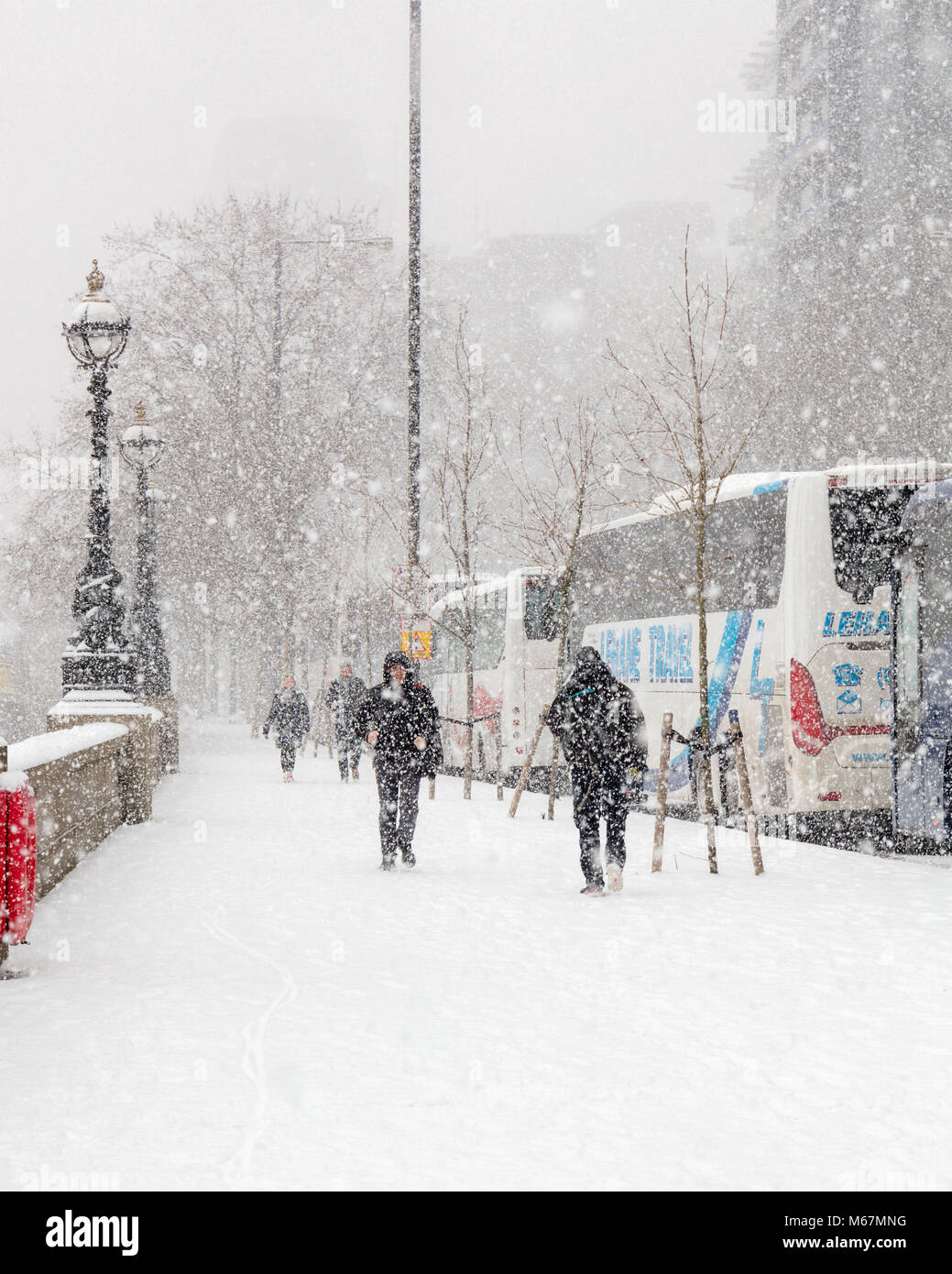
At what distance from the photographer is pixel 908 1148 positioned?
490 centimetres

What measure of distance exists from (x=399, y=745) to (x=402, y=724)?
219 mm

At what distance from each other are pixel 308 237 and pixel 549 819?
2626 centimetres

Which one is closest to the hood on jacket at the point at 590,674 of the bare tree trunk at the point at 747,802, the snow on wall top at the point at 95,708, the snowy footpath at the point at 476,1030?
the bare tree trunk at the point at 747,802

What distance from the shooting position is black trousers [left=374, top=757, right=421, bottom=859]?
12.3m

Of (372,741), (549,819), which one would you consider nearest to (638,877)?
(372,741)

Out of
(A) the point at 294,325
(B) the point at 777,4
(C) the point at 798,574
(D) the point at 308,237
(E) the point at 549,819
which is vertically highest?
(B) the point at 777,4

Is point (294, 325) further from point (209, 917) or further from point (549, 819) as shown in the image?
point (209, 917)

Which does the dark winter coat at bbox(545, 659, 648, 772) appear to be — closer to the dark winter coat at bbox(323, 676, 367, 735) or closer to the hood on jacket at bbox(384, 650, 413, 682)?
the hood on jacket at bbox(384, 650, 413, 682)

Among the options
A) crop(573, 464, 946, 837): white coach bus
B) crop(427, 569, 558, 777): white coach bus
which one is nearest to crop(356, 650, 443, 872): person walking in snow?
crop(573, 464, 946, 837): white coach bus

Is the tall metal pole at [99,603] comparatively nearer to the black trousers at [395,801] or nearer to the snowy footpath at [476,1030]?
the snowy footpath at [476,1030]

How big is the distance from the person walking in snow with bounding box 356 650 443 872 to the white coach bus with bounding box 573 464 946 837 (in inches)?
147

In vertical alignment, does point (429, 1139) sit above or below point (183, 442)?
below

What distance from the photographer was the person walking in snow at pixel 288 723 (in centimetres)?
2261
